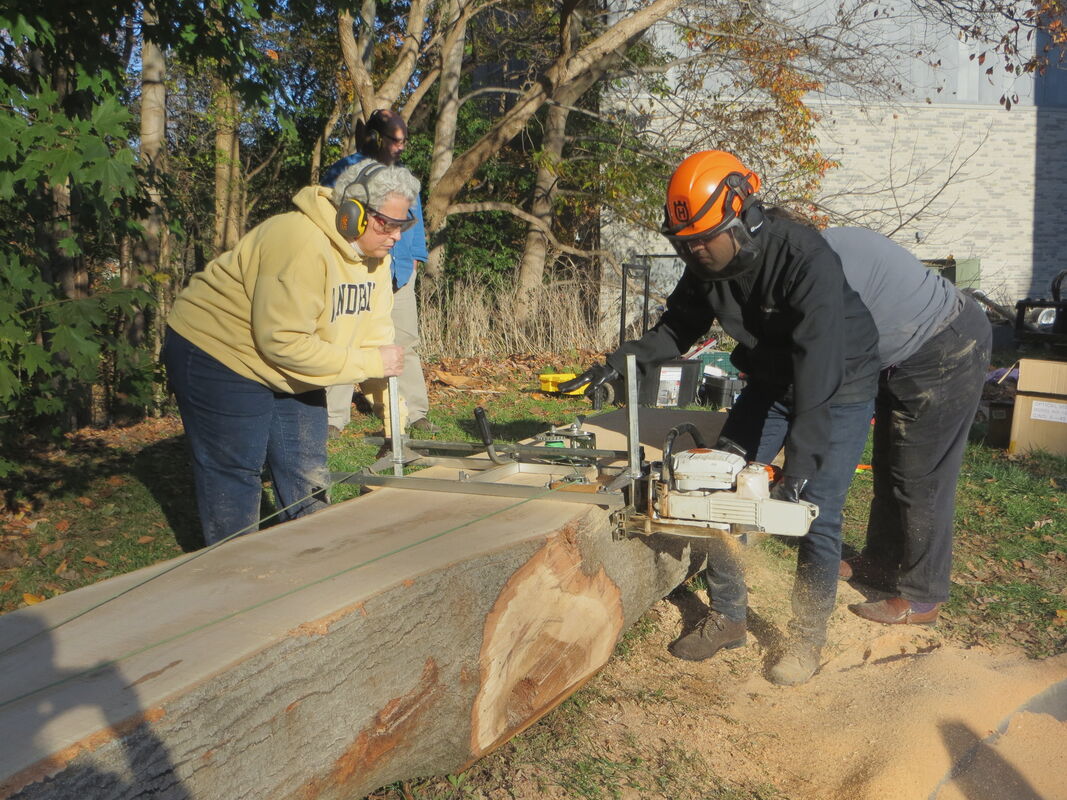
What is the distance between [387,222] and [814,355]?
62.4 inches

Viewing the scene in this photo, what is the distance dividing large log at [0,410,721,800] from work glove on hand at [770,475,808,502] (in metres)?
0.60

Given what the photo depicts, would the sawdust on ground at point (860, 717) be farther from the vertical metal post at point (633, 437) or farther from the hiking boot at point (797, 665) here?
the vertical metal post at point (633, 437)

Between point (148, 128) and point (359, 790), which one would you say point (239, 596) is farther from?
point (148, 128)

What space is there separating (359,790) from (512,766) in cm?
73

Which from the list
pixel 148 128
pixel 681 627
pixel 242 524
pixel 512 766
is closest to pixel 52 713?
pixel 512 766

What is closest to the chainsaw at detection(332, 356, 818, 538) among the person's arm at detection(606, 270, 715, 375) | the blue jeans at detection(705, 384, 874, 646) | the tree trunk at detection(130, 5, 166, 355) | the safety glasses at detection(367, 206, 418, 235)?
the person's arm at detection(606, 270, 715, 375)

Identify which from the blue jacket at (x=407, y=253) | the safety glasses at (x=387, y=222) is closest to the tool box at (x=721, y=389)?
the blue jacket at (x=407, y=253)

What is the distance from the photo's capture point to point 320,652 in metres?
2.24

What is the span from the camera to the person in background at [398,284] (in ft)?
16.3

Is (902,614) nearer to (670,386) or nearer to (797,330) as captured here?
(797,330)

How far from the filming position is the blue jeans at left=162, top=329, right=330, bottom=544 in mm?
3510

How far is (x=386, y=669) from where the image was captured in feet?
7.93

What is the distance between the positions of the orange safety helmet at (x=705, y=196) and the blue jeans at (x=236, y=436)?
167 cm

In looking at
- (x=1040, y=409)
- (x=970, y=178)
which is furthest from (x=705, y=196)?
(x=970, y=178)
